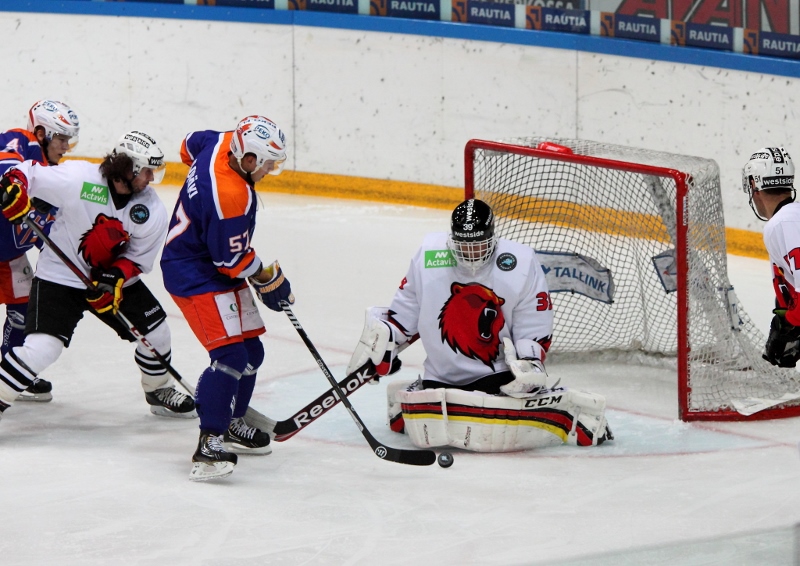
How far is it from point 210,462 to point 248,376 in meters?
0.37

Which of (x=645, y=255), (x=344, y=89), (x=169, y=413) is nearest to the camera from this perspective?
(x=169, y=413)

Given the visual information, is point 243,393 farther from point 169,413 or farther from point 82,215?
point 82,215

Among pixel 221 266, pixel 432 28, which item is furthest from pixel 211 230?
pixel 432 28

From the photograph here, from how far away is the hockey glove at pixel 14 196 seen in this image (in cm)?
385

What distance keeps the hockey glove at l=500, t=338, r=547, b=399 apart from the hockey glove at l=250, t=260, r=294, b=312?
0.68 meters

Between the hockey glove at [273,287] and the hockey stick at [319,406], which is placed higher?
the hockey glove at [273,287]

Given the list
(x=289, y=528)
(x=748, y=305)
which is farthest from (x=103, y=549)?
(x=748, y=305)

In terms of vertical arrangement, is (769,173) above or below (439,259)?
above

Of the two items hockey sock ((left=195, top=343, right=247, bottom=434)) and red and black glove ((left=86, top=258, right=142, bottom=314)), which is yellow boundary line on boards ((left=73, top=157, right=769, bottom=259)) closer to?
red and black glove ((left=86, top=258, right=142, bottom=314))

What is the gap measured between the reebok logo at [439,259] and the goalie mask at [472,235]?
0.05 metres

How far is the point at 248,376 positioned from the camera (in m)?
3.91

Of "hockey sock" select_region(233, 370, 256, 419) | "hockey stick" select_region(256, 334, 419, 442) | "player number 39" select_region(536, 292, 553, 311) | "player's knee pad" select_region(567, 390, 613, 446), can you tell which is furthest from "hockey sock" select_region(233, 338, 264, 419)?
"player's knee pad" select_region(567, 390, 613, 446)

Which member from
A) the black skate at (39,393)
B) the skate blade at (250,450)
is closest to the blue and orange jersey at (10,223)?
the black skate at (39,393)

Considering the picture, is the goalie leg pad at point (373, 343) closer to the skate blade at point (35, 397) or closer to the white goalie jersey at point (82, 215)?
the white goalie jersey at point (82, 215)
